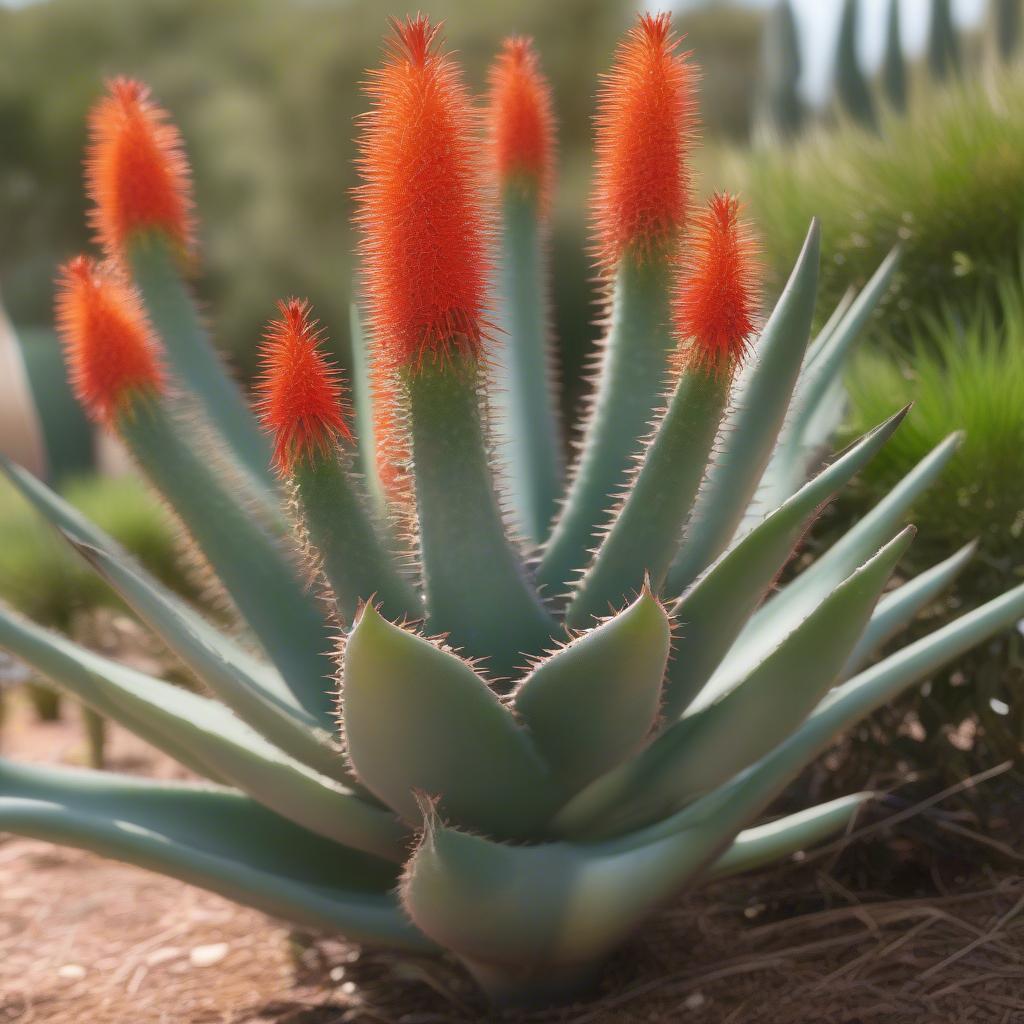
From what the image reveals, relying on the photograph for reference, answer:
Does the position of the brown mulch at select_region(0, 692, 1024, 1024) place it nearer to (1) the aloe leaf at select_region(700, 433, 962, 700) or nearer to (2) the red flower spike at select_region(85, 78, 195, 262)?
(1) the aloe leaf at select_region(700, 433, 962, 700)

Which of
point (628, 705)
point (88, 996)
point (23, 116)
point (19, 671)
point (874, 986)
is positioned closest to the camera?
point (628, 705)

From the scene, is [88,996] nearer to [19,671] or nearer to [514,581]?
[514,581]

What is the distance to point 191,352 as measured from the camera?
1797 millimetres

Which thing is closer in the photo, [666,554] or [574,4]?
[666,554]

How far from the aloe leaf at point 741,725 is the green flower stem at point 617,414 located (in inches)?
10.5

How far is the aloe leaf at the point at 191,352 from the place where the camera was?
1765mm

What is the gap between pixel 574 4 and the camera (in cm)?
1493

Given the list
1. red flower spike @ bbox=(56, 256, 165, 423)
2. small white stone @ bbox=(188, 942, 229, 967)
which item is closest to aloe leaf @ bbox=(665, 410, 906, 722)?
red flower spike @ bbox=(56, 256, 165, 423)

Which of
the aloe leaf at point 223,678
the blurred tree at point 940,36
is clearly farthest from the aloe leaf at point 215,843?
the blurred tree at point 940,36

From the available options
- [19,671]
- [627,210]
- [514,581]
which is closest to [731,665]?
[514,581]

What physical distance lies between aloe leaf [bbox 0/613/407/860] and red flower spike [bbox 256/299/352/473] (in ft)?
1.17

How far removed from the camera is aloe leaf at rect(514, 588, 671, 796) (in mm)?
1202

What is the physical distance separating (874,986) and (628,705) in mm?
594

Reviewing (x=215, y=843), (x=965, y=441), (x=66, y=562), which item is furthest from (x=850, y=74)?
(x=215, y=843)
